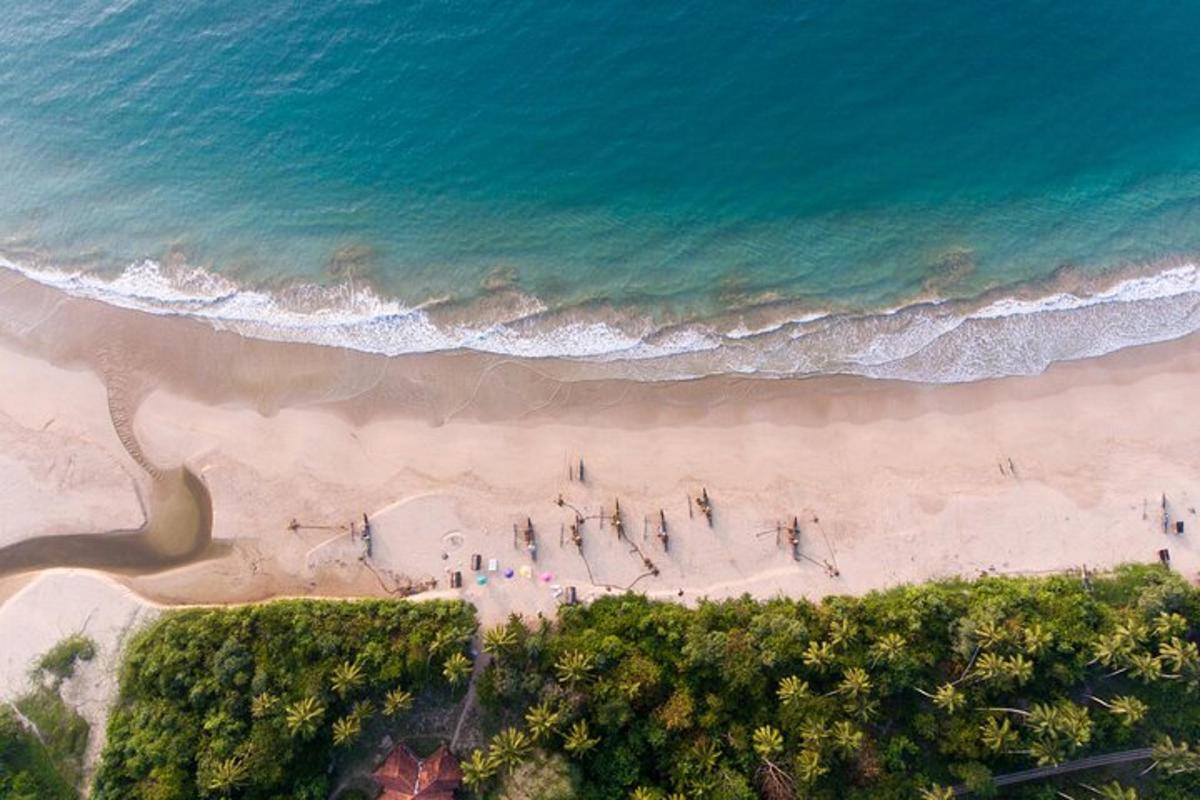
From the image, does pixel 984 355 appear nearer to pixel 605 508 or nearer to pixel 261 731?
pixel 605 508

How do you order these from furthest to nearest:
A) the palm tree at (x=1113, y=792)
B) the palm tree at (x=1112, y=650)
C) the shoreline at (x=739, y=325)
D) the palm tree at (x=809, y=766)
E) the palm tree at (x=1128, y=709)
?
1. the shoreline at (x=739, y=325)
2. the palm tree at (x=1112, y=650)
3. the palm tree at (x=1128, y=709)
4. the palm tree at (x=809, y=766)
5. the palm tree at (x=1113, y=792)

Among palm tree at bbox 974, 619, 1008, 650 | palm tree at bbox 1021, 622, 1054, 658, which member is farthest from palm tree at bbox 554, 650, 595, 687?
palm tree at bbox 1021, 622, 1054, 658

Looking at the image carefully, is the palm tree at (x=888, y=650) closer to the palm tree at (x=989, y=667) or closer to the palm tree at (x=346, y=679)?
the palm tree at (x=989, y=667)

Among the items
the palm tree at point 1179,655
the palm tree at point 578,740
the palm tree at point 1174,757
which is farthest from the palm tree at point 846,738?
the palm tree at point 1179,655

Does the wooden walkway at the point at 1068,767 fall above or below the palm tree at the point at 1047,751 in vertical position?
below

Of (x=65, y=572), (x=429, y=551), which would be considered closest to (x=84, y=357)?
(x=65, y=572)
